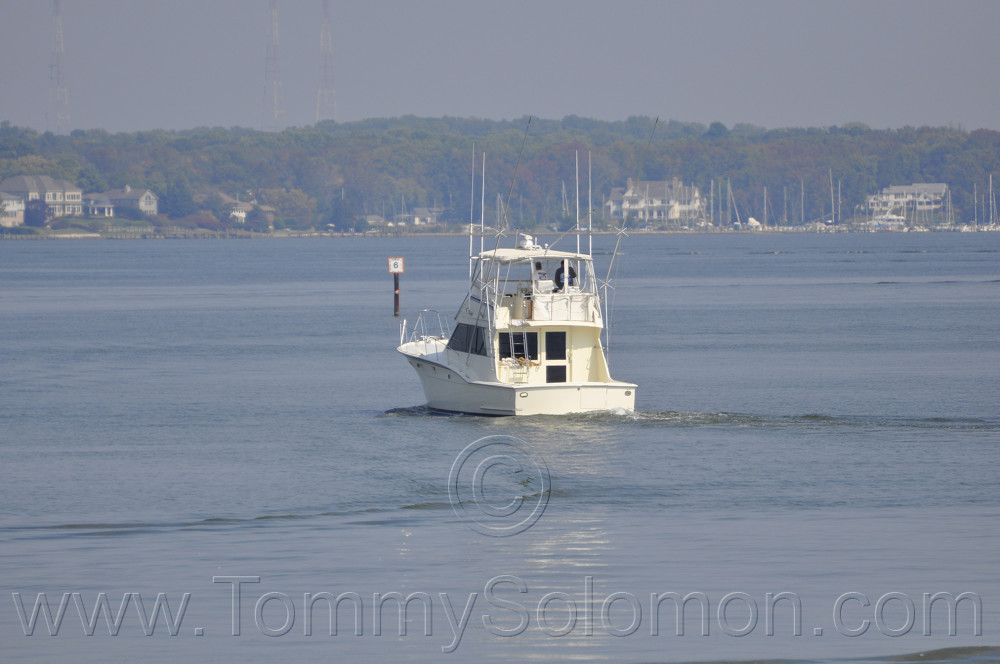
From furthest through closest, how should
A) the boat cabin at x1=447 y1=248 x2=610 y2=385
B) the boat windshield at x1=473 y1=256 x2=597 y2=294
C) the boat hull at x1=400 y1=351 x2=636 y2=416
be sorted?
1. the boat windshield at x1=473 y1=256 x2=597 y2=294
2. the boat cabin at x1=447 y1=248 x2=610 y2=385
3. the boat hull at x1=400 y1=351 x2=636 y2=416

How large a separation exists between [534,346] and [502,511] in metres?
10.2

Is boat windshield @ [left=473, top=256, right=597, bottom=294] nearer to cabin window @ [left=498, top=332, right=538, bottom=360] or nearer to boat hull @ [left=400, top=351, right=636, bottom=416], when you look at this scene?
cabin window @ [left=498, top=332, right=538, bottom=360]

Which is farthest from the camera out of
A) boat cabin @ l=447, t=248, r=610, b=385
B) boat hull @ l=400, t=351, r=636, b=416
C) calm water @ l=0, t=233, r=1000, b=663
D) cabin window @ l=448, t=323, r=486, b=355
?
cabin window @ l=448, t=323, r=486, b=355

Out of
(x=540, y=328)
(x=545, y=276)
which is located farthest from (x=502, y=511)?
(x=545, y=276)

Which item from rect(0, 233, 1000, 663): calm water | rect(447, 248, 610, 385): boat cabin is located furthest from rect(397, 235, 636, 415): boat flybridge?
rect(0, 233, 1000, 663): calm water

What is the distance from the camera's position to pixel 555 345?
35.4 metres

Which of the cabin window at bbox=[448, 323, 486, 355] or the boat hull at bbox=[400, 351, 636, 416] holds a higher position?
the cabin window at bbox=[448, 323, 486, 355]

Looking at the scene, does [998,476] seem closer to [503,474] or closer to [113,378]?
[503,474]

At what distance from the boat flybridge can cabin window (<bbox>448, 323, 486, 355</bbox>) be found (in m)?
0.03

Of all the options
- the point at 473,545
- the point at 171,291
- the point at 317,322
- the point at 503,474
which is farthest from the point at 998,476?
the point at 171,291

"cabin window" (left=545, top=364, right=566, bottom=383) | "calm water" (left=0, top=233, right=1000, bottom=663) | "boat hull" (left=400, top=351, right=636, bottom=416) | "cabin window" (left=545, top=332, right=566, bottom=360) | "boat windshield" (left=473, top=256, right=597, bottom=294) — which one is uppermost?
"boat windshield" (left=473, top=256, right=597, bottom=294)

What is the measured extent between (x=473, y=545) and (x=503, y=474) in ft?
24.2

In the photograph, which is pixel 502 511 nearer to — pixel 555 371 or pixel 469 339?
pixel 555 371

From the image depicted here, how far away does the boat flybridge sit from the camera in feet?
113
